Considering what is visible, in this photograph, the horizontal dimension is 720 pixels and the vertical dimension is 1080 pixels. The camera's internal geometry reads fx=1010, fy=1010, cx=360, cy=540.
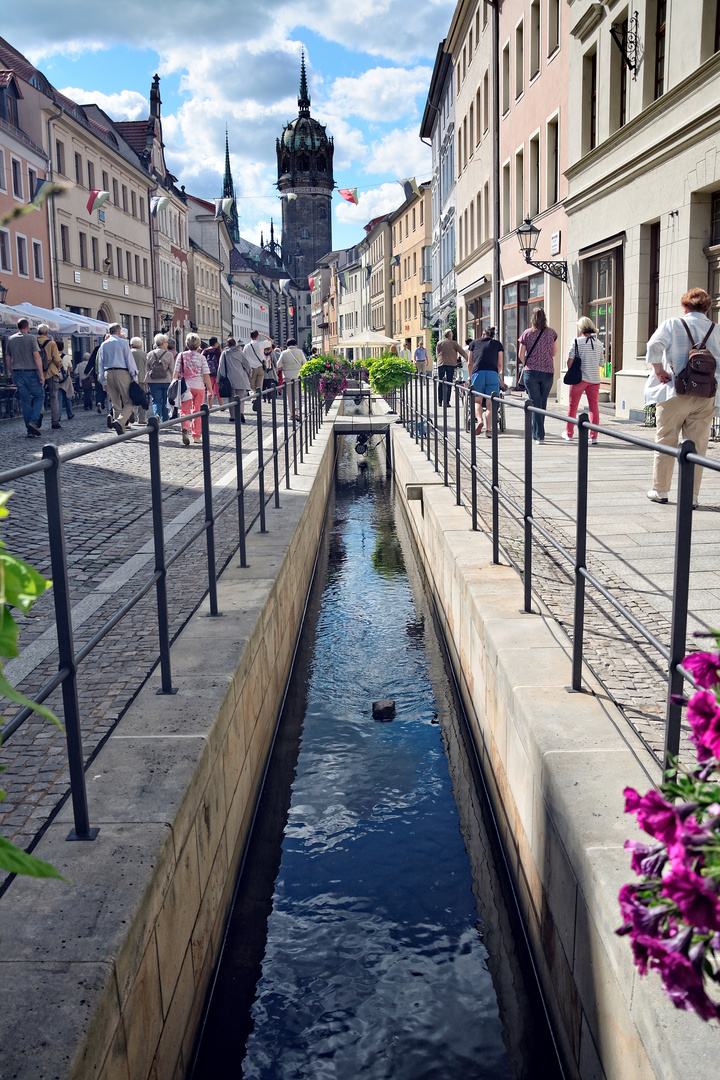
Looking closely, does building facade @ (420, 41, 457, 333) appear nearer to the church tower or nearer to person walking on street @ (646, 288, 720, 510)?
person walking on street @ (646, 288, 720, 510)

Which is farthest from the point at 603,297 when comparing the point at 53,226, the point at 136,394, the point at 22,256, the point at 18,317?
the point at 53,226

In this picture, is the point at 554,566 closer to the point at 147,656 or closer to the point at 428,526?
the point at 147,656

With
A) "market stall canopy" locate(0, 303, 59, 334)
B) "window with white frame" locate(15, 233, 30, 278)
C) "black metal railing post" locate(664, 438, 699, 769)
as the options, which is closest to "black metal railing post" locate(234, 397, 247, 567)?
"black metal railing post" locate(664, 438, 699, 769)

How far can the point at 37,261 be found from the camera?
34.5 metres

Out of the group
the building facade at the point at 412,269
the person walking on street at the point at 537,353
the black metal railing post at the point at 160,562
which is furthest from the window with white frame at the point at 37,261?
the black metal railing post at the point at 160,562

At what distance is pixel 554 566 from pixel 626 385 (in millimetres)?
11594

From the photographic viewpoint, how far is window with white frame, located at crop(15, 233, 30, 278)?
106 ft

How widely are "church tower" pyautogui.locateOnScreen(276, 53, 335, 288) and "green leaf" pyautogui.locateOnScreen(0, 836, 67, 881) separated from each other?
132443 mm

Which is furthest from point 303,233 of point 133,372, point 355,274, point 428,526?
point 428,526

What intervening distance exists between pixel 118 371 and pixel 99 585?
11.2 m

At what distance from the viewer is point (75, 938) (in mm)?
2352

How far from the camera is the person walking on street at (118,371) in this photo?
655 inches

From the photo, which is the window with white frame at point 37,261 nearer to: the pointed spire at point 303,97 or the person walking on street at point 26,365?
the person walking on street at point 26,365

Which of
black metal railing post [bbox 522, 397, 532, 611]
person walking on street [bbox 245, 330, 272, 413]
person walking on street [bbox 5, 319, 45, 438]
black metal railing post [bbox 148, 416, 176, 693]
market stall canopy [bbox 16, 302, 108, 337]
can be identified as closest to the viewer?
black metal railing post [bbox 148, 416, 176, 693]
